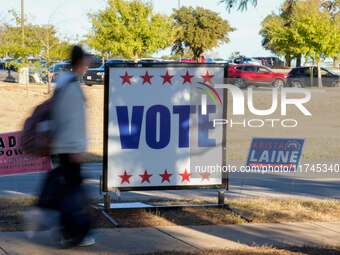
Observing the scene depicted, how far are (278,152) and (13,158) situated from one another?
3.87 m

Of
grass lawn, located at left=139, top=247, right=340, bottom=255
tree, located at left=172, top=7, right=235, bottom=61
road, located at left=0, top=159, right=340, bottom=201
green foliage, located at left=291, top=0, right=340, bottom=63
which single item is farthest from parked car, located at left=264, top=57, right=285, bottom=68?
grass lawn, located at left=139, top=247, right=340, bottom=255

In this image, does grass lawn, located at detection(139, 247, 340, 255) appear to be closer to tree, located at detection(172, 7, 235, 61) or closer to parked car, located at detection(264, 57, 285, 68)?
tree, located at detection(172, 7, 235, 61)

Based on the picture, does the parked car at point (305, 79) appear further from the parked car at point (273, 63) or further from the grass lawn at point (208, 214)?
the grass lawn at point (208, 214)

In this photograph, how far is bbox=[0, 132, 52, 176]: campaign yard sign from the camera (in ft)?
25.8

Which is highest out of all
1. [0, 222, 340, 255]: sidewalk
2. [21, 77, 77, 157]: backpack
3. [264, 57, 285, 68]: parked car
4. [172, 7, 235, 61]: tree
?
[172, 7, 235, 61]: tree

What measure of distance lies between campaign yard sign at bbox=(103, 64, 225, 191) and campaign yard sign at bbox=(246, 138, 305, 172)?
4.23 feet

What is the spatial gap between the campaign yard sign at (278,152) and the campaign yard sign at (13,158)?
319cm

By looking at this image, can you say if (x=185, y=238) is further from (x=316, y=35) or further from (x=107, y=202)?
(x=316, y=35)

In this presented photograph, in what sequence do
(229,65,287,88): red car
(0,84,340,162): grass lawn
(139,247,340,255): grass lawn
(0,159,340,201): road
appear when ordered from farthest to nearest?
Answer: 1. (229,65,287,88): red car
2. (0,84,340,162): grass lawn
3. (0,159,340,201): road
4. (139,247,340,255): grass lawn

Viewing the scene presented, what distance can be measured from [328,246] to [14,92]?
75.8ft

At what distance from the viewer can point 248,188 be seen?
10.1m

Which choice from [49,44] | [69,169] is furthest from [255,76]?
[69,169]

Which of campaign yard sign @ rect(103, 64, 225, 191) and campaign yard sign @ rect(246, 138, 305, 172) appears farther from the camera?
campaign yard sign @ rect(246, 138, 305, 172)

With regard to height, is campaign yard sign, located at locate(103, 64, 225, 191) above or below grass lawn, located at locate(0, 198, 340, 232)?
above
